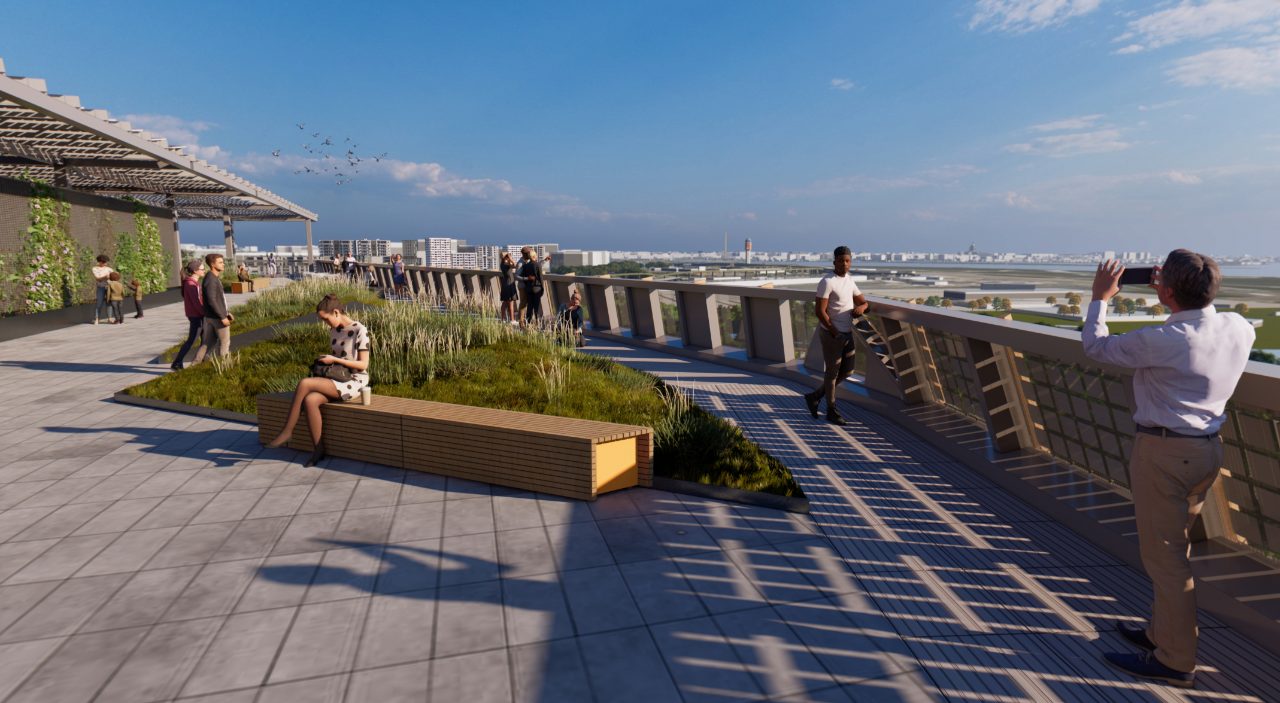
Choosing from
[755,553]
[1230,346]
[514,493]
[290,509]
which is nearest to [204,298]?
[290,509]

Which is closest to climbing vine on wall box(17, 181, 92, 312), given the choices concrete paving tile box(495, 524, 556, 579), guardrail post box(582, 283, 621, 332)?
guardrail post box(582, 283, 621, 332)

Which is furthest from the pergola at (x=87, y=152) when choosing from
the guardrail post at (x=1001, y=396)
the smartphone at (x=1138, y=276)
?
the smartphone at (x=1138, y=276)

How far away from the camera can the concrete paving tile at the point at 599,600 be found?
11.8 feet

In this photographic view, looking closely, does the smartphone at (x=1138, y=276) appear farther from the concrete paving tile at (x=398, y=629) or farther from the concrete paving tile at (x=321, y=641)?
the concrete paving tile at (x=321, y=641)

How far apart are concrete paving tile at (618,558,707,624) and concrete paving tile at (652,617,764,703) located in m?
0.11

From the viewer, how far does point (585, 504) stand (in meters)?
5.49

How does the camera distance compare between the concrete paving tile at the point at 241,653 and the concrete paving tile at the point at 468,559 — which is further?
the concrete paving tile at the point at 468,559

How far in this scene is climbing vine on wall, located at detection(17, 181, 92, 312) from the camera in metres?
17.2

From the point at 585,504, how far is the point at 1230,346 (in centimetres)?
421

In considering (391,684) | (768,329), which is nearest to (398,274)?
(768,329)

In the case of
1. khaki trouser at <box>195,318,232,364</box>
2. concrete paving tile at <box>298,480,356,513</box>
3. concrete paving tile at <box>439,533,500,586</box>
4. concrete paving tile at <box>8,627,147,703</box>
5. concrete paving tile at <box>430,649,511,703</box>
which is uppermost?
khaki trouser at <box>195,318,232,364</box>

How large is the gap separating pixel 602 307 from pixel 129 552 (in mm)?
13418

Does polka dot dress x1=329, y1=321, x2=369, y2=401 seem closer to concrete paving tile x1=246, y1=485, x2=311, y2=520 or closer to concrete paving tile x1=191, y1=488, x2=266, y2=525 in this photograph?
concrete paving tile x1=246, y1=485, x2=311, y2=520

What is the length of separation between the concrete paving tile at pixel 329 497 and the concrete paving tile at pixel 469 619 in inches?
78.1
